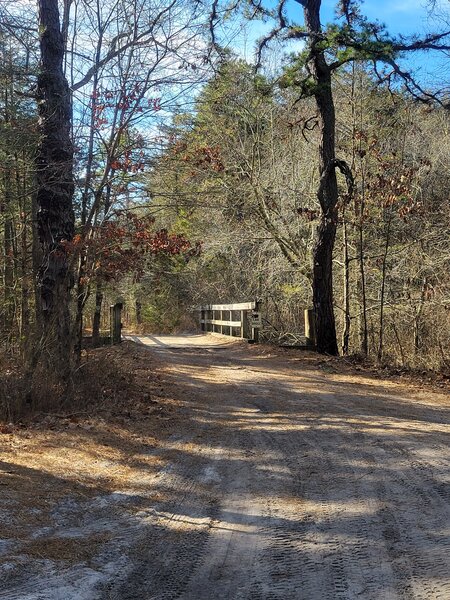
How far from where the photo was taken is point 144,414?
7773 mm

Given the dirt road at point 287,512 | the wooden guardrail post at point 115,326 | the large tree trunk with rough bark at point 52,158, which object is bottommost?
the dirt road at point 287,512

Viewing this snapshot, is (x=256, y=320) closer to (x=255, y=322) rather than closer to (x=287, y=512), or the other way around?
(x=255, y=322)

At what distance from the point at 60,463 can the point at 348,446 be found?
2.92 m

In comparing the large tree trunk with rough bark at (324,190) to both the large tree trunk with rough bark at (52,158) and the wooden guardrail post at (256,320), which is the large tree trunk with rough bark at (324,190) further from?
the large tree trunk with rough bark at (52,158)

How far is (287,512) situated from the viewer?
4.23 m

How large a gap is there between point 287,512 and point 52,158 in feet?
23.7

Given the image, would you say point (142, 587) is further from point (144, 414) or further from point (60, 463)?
point (144, 414)

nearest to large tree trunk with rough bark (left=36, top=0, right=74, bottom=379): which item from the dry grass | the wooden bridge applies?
the dry grass

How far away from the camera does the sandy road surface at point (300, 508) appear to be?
3174 millimetres

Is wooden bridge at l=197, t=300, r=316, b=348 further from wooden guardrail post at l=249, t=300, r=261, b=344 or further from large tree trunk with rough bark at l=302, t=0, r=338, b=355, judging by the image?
large tree trunk with rough bark at l=302, t=0, r=338, b=355

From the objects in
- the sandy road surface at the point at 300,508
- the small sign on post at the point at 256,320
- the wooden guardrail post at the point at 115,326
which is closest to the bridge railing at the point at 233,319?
the small sign on post at the point at 256,320

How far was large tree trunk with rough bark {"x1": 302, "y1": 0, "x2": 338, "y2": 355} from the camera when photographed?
13156mm

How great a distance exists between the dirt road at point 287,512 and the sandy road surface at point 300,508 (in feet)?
0.04

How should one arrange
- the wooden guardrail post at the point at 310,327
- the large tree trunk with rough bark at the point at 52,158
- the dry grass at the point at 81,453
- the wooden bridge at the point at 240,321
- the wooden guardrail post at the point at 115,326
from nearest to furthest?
1. the dry grass at the point at 81,453
2. the large tree trunk with rough bark at the point at 52,158
3. the wooden guardrail post at the point at 310,327
4. the wooden bridge at the point at 240,321
5. the wooden guardrail post at the point at 115,326
